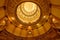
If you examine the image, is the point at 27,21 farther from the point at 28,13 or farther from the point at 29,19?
the point at 28,13

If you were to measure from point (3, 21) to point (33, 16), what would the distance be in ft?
1.65

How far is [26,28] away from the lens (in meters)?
2.65

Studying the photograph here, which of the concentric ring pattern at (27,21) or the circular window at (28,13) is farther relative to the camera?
the circular window at (28,13)

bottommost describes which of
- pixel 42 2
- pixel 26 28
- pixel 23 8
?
pixel 26 28

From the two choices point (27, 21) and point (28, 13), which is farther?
point (28, 13)

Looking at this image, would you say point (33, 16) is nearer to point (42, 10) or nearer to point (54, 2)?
point (42, 10)

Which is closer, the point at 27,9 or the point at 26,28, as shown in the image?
the point at 26,28

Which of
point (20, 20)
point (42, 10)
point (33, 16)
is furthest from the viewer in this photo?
point (33, 16)

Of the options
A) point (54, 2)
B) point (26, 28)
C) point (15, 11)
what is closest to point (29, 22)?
point (26, 28)

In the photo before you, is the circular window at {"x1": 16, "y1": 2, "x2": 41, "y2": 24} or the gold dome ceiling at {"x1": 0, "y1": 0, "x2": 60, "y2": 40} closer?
the gold dome ceiling at {"x1": 0, "y1": 0, "x2": 60, "y2": 40}

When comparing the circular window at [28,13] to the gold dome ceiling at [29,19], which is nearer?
the gold dome ceiling at [29,19]

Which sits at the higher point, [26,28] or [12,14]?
[12,14]

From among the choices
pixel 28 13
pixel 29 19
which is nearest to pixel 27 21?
pixel 29 19

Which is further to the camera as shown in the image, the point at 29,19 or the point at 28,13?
the point at 28,13
